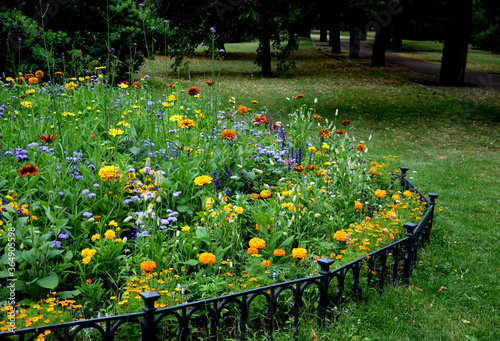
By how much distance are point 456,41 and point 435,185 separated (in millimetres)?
10206

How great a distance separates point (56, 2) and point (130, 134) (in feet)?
29.2

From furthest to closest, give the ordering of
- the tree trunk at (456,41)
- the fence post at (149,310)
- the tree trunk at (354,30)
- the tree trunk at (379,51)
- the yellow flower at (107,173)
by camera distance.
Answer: the tree trunk at (354,30) → the tree trunk at (379,51) → the tree trunk at (456,41) → the yellow flower at (107,173) → the fence post at (149,310)

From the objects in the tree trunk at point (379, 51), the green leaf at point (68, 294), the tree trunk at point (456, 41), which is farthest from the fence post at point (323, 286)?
the tree trunk at point (379, 51)

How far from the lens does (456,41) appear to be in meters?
14.3

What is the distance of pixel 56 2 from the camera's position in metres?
11.5

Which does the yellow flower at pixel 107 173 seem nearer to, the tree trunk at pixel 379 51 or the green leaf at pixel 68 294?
the green leaf at pixel 68 294

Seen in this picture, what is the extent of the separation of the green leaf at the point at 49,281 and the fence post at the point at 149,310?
0.75m

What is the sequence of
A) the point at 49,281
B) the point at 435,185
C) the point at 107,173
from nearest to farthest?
the point at 49,281
the point at 107,173
the point at 435,185

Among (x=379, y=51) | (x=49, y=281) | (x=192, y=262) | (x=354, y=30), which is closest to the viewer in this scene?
(x=49, y=281)

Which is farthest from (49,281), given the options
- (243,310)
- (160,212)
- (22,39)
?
(22,39)

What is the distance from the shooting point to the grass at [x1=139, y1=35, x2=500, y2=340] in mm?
2922

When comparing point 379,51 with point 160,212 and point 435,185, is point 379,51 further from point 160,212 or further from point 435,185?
point 160,212

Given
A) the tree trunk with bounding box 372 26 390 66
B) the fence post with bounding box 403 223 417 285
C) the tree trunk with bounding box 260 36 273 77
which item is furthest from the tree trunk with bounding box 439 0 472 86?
the fence post with bounding box 403 223 417 285

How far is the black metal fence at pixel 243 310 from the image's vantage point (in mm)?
2090
